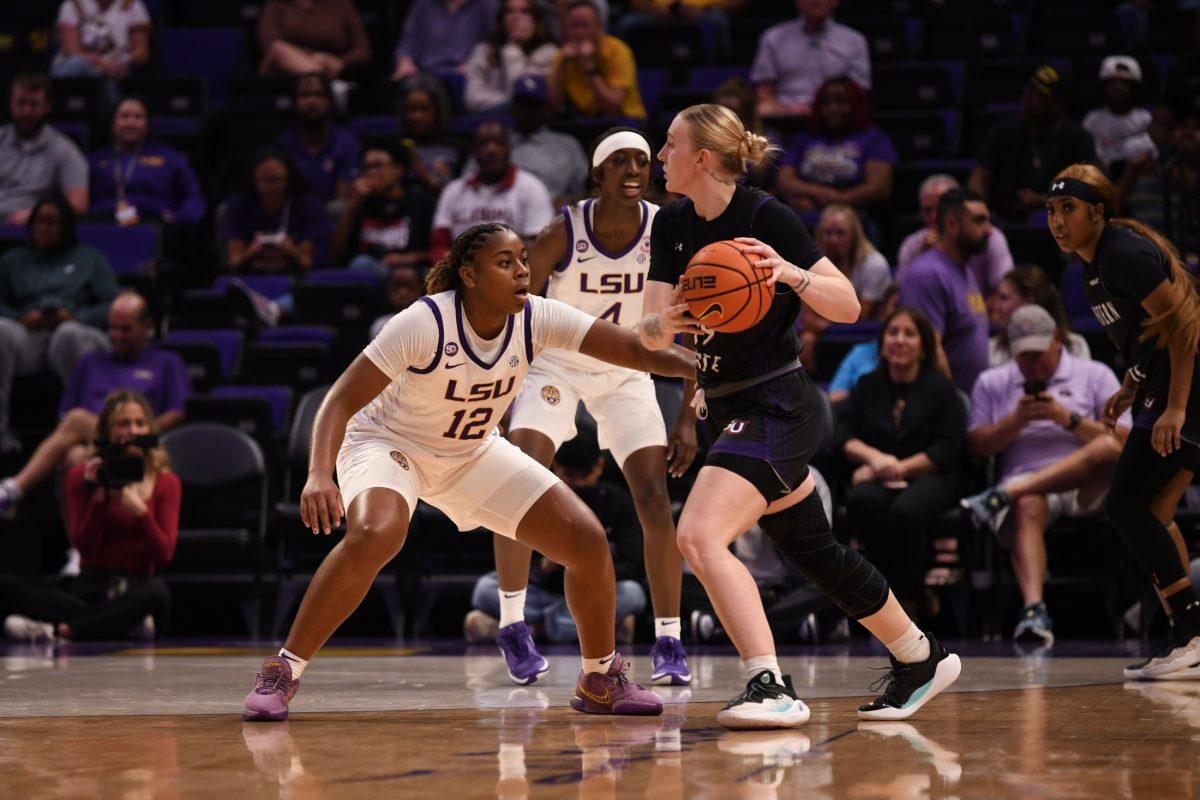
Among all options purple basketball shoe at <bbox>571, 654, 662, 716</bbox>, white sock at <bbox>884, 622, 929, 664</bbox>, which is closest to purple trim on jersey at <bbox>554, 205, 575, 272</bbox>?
purple basketball shoe at <bbox>571, 654, 662, 716</bbox>

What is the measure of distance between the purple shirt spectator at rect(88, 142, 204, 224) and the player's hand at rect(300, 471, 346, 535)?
7492 mm

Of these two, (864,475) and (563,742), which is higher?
(864,475)

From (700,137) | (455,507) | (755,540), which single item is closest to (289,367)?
(755,540)

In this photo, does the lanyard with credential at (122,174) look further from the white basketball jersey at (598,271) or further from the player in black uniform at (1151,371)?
the player in black uniform at (1151,371)

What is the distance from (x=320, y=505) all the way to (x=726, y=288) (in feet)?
4.20

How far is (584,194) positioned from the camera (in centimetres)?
1066

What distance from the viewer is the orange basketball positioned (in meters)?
4.26

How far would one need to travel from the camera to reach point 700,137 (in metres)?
4.55

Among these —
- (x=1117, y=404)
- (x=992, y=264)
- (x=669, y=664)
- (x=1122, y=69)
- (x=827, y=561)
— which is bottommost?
(x=669, y=664)

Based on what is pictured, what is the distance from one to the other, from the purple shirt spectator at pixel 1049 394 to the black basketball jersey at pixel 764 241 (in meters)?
3.92

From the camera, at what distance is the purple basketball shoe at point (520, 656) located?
5867mm

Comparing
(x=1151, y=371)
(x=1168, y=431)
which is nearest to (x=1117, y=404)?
(x=1151, y=371)

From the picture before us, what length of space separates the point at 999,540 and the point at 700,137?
4195 millimetres

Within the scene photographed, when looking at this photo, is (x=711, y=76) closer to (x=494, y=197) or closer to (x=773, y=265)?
(x=494, y=197)
